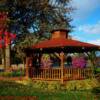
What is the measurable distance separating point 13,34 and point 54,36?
1517cm

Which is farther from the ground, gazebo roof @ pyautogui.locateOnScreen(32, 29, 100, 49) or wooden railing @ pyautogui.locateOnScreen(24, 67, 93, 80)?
gazebo roof @ pyautogui.locateOnScreen(32, 29, 100, 49)

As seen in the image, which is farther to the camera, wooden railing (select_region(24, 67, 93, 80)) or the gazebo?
wooden railing (select_region(24, 67, 93, 80))

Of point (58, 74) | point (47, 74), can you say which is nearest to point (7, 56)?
point (47, 74)

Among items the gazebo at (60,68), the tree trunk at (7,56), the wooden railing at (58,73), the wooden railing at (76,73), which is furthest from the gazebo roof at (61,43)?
the tree trunk at (7,56)

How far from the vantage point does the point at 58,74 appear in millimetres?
34375

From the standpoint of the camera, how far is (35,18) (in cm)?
5294

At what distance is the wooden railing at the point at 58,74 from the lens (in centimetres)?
3391

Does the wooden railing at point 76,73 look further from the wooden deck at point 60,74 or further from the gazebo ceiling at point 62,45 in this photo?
the gazebo ceiling at point 62,45

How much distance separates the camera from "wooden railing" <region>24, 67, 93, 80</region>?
3391 centimetres

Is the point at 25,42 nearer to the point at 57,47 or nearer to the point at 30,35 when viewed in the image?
the point at 30,35

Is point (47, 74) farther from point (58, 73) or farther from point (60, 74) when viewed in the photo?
point (60, 74)

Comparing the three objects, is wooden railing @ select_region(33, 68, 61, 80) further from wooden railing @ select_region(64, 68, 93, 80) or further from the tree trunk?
→ the tree trunk

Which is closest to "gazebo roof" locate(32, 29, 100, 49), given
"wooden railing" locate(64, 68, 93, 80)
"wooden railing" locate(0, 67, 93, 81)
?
"wooden railing" locate(0, 67, 93, 81)

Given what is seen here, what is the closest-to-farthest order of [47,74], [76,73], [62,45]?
1. [62,45]
2. [76,73]
3. [47,74]
